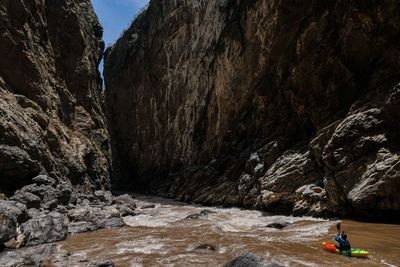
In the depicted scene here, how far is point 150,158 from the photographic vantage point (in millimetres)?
54719

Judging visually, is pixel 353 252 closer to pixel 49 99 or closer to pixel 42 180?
pixel 42 180

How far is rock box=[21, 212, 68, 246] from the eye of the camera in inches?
542

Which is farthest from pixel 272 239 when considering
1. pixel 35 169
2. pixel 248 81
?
pixel 248 81

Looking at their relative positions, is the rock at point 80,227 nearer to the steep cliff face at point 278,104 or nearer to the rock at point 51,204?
the rock at point 51,204

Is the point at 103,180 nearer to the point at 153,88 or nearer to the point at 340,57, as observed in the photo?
the point at 153,88

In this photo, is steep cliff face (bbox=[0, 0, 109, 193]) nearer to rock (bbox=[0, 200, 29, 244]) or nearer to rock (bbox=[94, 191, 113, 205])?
rock (bbox=[94, 191, 113, 205])

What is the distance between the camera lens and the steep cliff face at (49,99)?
22.9 m

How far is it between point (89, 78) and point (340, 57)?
→ 25.8 meters

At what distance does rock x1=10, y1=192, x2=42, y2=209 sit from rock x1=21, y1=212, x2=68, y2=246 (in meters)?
3.60

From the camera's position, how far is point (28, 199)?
19.2 metres

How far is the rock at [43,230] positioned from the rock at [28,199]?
3605 mm

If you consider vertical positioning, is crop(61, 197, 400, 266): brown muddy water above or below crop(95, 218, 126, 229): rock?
below

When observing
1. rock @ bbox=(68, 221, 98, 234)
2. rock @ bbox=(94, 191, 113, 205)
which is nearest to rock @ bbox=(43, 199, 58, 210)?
rock @ bbox=(68, 221, 98, 234)

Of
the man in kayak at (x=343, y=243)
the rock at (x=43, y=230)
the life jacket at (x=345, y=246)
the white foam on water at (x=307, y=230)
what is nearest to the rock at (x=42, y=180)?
the rock at (x=43, y=230)
